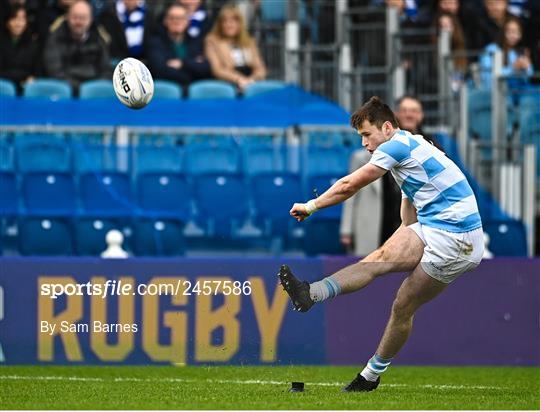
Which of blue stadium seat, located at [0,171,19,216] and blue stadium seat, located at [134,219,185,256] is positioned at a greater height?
blue stadium seat, located at [0,171,19,216]

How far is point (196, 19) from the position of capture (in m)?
17.0

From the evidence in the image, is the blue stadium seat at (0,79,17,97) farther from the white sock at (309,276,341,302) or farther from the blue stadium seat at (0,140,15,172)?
the white sock at (309,276,341,302)

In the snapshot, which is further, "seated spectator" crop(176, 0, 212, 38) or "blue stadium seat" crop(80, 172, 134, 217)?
"seated spectator" crop(176, 0, 212, 38)

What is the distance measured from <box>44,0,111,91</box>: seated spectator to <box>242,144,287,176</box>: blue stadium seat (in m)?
2.37

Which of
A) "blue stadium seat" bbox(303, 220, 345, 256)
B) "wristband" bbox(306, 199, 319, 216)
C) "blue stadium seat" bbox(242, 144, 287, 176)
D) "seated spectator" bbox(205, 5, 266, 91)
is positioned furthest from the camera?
"seated spectator" bbox(205, 5, 266, 91)

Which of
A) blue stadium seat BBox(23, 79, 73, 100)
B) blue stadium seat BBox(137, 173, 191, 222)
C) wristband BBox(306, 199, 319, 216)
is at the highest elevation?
wristband BBox(306, 199, 319, 216)

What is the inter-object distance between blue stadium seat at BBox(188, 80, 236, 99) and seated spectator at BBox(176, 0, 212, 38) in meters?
0.94

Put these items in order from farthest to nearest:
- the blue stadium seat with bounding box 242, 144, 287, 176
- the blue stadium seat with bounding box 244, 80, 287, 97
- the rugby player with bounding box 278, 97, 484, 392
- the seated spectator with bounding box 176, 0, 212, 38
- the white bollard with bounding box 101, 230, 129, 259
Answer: the seated spectator with bounding box 176, 0, 212, 38 < the blue stadium seat with bounding box 244, 80, 287, 97 < the blue stadium seat with bounding box 242, 144, 287, 176 < the white bollard with bounding box 101, 230, 129, 259 < the rugby player with bounding box 278, 97, 484, 392

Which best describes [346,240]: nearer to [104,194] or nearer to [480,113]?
[104,194]

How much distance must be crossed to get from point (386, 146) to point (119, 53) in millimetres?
7701

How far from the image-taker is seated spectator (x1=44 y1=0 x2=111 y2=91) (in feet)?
52.7

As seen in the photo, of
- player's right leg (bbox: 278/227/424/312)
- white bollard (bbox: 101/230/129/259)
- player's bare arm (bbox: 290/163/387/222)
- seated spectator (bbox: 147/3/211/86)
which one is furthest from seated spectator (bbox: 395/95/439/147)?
seated spectator (bbox: 147/3/211/86)

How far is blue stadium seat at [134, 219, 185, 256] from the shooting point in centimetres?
1369

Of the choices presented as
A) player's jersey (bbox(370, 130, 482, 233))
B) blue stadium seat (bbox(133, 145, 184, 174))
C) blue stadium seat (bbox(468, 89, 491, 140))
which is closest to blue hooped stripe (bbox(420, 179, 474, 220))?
player's jersey (bbox(370, 130, 482, 233))
